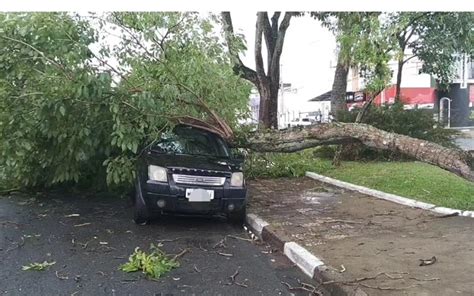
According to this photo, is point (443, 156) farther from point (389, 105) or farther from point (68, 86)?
point (389, 105)

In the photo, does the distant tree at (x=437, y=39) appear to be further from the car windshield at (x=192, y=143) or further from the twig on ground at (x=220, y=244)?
the twig on ground at (x=220, y=244)

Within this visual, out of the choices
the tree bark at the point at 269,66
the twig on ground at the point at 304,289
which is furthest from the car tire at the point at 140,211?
the tree bark at the point at 269,66

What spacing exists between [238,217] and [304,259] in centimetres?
214

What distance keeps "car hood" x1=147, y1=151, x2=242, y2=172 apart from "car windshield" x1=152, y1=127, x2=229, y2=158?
0.85 ft

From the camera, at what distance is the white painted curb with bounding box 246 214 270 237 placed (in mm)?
6889

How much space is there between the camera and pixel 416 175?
10875 millimetres

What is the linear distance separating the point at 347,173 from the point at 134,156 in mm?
5986

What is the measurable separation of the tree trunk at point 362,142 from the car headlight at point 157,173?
2163mm

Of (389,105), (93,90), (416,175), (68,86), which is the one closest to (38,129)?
(68,86)

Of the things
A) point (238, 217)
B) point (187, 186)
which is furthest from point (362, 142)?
point (187, 186)

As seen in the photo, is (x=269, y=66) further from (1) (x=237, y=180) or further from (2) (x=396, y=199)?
(1) (x=237, y=180)

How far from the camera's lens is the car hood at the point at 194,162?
6922 millimetres

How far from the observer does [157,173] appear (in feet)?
22.4

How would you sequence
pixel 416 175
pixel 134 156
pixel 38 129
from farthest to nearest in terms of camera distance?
pixel 416 175, pixel 38 129, pixel 134 156
